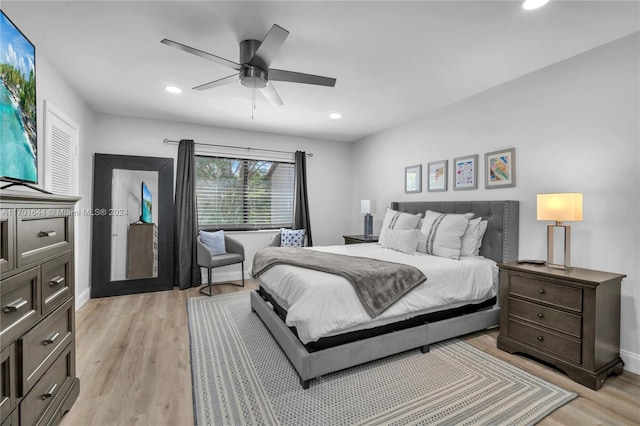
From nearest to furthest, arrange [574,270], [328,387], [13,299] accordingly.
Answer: [13,299]
[328,387]
[574,270]

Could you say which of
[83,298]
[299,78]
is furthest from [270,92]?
[83,298]

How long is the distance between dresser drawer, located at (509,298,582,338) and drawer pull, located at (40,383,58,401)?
3174mm

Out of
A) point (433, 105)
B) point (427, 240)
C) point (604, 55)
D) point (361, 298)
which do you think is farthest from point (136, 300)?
point (604, 55)

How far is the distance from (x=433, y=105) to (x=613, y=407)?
330cm

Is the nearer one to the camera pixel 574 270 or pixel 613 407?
pixel 613 407

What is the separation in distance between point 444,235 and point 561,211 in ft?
3.52

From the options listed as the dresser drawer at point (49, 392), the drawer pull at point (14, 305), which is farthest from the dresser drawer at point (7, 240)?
the dresser drawer at point (49, 392)

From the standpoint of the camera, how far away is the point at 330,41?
2.35 m

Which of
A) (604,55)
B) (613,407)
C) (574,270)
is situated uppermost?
(604,55)

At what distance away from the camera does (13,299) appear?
125cm

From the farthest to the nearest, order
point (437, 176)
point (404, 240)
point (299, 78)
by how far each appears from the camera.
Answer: point (437, 176) < point (404, 240) < point (299, 78)

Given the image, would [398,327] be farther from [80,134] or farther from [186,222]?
[80,134]

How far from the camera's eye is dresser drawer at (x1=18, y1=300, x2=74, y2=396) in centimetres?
130

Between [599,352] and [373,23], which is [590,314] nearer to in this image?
[599,352]
